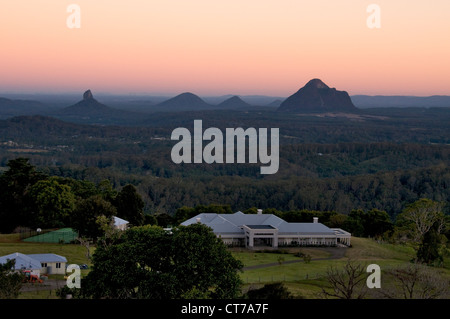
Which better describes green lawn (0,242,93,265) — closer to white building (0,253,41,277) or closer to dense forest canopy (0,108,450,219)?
white building (0,253,41,277)

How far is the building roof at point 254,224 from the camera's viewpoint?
148ft

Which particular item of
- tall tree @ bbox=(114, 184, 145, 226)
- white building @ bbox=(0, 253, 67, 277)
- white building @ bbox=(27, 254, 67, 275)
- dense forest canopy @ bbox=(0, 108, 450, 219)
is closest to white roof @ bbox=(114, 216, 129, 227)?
tall tree @ bbox=(114, 184, 145, 226)

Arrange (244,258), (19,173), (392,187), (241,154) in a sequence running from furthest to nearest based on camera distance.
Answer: (241,154)
(392,187)
(19,173)
(244,258)

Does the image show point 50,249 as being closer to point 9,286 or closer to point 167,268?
point 9,286

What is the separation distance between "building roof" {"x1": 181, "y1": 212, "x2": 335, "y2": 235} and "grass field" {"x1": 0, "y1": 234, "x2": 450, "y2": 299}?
93.2 inches

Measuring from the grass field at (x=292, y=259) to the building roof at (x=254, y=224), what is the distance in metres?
2.37

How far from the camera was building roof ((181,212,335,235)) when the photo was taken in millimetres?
45188

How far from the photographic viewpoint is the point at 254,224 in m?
48.2

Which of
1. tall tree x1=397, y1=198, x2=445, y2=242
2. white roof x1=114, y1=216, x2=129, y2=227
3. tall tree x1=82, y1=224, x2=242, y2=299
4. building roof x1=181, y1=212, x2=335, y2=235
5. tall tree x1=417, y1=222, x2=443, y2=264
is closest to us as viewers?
tall tree x1=82, y1=224, x2=242, y2=299

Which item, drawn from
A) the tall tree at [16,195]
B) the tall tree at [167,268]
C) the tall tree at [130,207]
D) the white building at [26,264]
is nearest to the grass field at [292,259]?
the white building at [26,264]
